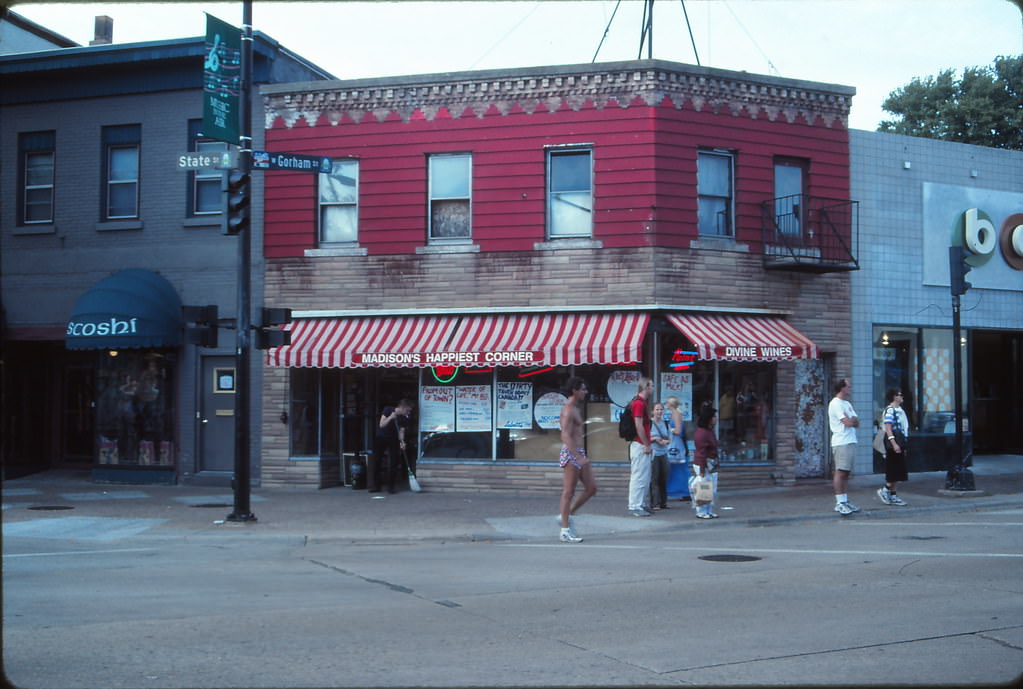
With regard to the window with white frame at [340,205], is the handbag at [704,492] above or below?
below

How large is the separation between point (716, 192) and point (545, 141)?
3.32 m

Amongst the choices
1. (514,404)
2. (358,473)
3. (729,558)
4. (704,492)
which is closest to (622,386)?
(514,404)

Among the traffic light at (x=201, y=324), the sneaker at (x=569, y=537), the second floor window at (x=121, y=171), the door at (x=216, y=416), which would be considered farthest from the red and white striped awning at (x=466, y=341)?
the second floor window at (x=121, y=171)

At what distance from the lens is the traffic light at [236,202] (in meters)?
14.5

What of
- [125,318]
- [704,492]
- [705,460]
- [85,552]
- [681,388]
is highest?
[125,318]

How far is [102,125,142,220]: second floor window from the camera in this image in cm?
2041

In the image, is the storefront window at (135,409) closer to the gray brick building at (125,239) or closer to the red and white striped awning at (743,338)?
the gray brick building at (125,239)

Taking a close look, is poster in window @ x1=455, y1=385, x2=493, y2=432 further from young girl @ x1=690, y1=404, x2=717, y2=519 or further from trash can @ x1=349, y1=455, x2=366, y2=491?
young girl @ x1=690, y1=404, x2=717, y2=519

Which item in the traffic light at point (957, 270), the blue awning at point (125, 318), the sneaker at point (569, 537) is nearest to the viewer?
the sneaker at point (569, 537)

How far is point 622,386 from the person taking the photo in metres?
18.1

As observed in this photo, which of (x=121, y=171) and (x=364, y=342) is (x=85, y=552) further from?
(x=121, y=171)

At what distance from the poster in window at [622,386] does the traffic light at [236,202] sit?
7.11 meters

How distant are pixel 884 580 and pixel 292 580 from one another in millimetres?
5748

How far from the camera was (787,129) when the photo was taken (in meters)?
19.2
